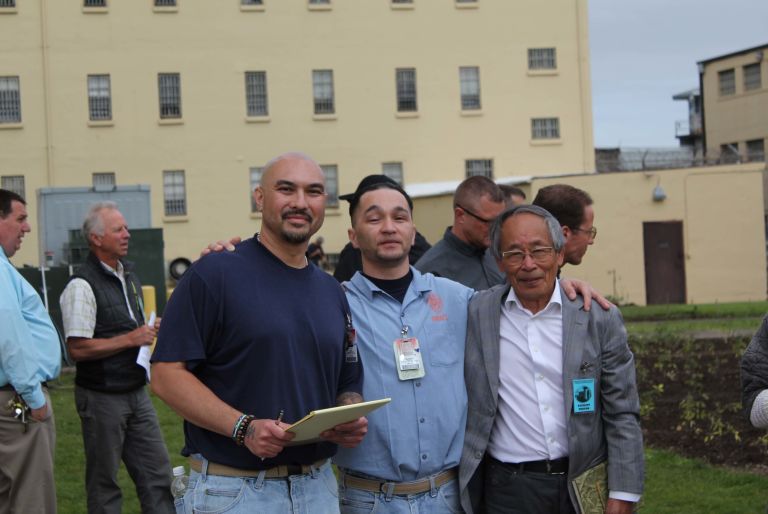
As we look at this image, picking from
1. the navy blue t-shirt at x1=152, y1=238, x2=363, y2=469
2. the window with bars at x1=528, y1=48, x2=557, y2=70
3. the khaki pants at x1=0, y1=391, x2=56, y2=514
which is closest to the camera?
the navy blue t-shirt at x1=152, y1=238, x2=363, y2=469

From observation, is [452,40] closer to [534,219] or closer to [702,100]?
[702,100]

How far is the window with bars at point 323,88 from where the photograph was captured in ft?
132

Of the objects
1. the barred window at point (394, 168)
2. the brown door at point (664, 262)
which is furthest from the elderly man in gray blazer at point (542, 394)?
the barred window at point (394, 168)

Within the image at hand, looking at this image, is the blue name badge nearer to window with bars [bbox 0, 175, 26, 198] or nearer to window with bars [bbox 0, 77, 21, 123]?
window with bars [bbox 0, 175, 26, 198]

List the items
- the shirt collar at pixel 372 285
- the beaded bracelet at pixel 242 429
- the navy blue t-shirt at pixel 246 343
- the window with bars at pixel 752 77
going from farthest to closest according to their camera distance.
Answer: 1. the window with bars at pixel 752 77
2. the shirt collar at pixel 372 285
3. the navy blue t-shirt at pixel 246 343
4. the beaded bracelet at pixel 242 429

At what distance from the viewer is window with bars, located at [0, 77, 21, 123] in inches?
1542

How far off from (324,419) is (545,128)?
38.9m

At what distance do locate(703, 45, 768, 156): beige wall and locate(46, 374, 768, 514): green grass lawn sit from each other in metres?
48.8

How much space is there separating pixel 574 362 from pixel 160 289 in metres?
15.8

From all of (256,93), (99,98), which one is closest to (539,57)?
(256,93)

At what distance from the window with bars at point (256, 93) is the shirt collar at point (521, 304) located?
1435 inches

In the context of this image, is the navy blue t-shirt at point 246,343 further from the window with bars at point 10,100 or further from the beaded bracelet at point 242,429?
the window with bars at point 10,100

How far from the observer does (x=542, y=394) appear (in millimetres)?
4215

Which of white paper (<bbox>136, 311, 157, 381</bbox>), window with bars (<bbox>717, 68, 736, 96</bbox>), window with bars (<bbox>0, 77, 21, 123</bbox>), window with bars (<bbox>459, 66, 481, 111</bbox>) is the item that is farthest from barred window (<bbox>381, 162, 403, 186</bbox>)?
white paper (<bbox>136, 311, 157, 381</bbox>)
